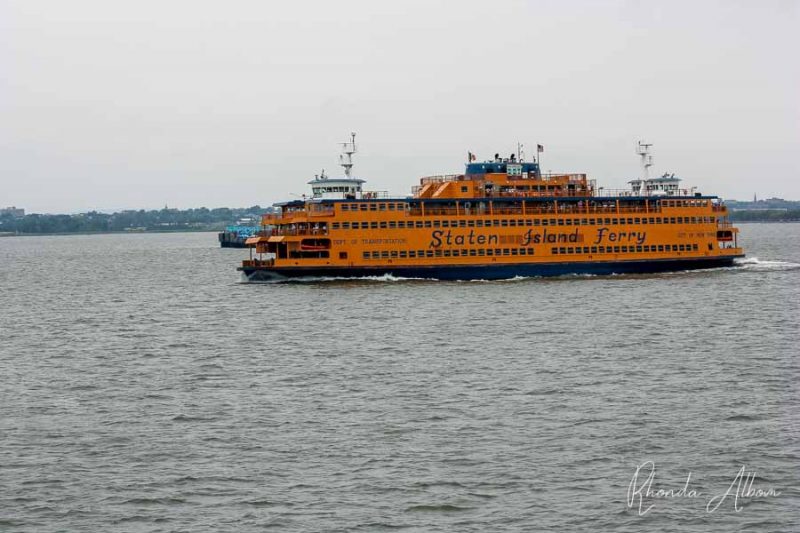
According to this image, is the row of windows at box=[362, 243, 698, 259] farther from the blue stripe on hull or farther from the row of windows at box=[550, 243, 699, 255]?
the blue stripe on hull

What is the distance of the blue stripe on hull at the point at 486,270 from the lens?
236ft

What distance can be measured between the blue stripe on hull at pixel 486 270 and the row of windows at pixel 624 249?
0.93 metres

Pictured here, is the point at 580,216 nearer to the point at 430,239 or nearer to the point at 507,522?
the point at 430,239

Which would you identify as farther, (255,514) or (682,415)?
(682,415)

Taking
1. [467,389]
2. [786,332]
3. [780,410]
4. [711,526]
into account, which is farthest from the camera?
[786,332]

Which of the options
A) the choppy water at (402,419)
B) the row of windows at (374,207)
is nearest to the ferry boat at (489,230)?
the row of windows at (374,207)

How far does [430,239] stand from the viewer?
242 ft

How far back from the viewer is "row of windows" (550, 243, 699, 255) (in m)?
76.4

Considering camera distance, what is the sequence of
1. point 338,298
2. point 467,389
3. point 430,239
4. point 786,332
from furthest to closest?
point 430,239 → point 338,298 → point 786,332 → point 467,389

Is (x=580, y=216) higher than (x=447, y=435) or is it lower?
higher

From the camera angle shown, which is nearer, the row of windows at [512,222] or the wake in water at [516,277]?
the wake in water at [516,277]

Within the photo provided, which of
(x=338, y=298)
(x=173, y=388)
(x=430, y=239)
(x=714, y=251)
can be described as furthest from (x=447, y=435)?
(x=714, y=251)

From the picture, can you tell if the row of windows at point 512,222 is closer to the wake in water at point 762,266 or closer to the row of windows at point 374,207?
the row of windows at point 374,207

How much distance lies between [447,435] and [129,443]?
790cm
